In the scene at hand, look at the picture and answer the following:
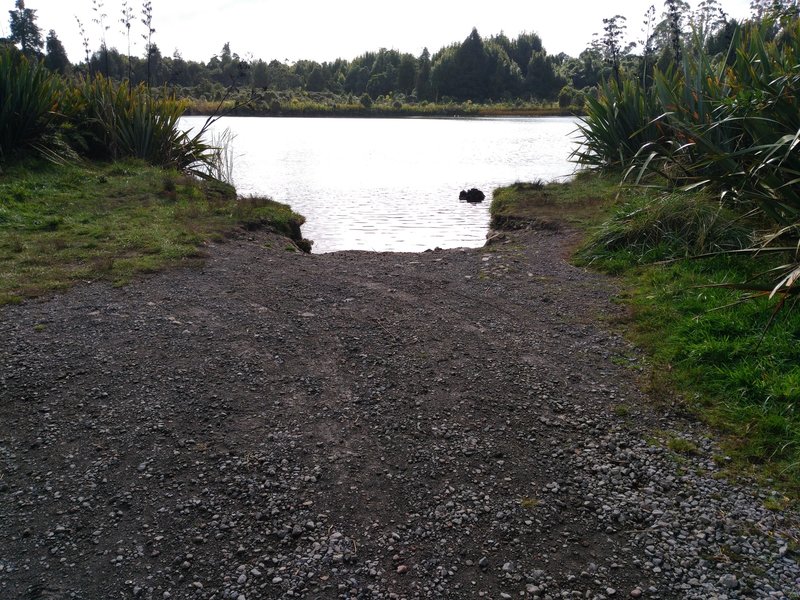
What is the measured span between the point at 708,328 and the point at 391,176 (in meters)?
16.0

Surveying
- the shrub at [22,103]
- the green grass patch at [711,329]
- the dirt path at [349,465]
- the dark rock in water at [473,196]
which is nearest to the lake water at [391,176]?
the dark rock in water at [473,196]

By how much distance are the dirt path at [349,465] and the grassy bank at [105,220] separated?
1.09m

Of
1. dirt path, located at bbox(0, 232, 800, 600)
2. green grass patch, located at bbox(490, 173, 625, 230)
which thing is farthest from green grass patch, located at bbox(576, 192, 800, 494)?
green grass patch, located at bbox(490, 173, 625, 230)

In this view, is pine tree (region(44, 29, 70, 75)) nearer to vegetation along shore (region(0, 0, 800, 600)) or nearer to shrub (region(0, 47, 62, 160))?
shrub (region(0, 47, 62, 160))

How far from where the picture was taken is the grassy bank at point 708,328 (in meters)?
3.73

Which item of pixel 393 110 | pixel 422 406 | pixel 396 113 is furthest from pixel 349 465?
pixel 393 110

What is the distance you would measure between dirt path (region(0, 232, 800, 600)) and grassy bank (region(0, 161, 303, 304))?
1.09m

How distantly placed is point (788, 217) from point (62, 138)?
11478 millimetres

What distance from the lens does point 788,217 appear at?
536cm

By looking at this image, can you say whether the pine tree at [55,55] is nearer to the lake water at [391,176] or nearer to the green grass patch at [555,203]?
the lake water at [391,176]

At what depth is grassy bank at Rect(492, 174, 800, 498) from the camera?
373 cm

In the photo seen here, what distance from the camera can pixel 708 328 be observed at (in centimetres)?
486

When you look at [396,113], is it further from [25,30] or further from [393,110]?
[25,30]

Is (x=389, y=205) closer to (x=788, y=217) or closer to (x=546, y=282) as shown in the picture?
(x=546, y=282)
